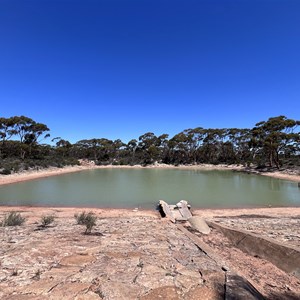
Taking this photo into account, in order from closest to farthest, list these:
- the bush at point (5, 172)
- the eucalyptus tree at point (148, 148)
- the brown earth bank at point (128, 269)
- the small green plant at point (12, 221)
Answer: the brown earth bank at point (128, 269)
the small green plant at point (12, 221)
the bush at point (5, 172)
the eucalyptus tree at point (148, 148)

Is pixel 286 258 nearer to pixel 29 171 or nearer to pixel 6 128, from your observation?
pixel 29 171

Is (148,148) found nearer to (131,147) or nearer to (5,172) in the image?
(131,147)

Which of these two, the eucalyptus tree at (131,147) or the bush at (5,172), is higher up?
the eucalyptus tree at (131,147)

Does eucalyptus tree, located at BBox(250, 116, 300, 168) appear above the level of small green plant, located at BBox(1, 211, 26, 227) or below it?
above

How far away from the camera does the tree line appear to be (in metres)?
35.1

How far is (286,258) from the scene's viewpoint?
404cm

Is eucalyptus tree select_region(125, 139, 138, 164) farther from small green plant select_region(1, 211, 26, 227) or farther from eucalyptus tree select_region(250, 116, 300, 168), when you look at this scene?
small green plant select_region(1, 211, 26, 227)

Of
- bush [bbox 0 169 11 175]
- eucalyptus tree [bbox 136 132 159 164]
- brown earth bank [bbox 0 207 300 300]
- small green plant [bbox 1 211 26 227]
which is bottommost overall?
small green plant [bbox 1 211 26 227]

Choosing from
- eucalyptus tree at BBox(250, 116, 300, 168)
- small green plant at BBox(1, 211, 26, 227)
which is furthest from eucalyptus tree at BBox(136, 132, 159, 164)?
small green plant at BBox(1, 211, 26, 227)

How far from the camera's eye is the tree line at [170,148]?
3506cm

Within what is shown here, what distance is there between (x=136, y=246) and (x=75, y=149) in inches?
2452

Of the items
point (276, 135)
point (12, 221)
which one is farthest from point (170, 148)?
point (12, 221)

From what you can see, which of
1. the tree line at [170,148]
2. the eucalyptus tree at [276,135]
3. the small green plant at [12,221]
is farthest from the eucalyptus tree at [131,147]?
the small green plant at [12,221]

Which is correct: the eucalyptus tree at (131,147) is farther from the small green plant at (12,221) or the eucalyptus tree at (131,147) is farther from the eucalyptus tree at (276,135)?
the small green plant at (12,221)
